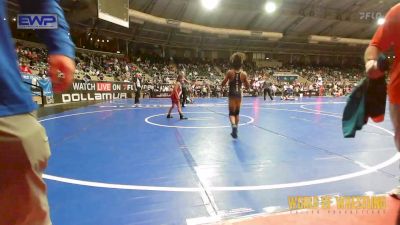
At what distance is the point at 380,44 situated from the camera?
6.91 ft

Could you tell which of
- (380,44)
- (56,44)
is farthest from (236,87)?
(56,44)

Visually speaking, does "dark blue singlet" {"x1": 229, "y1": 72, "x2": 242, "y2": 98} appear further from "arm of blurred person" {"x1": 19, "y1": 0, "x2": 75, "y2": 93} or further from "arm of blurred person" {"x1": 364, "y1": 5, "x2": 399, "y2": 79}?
"arm of blurred person" {"x1": 19, "y1": 0, "x2": 75, "y2": 93}

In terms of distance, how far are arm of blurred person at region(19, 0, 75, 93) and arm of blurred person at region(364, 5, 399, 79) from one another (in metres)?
1.96

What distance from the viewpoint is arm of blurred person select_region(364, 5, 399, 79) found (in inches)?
79.9

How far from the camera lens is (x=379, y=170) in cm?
397

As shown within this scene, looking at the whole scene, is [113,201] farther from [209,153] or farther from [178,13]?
[178,13]

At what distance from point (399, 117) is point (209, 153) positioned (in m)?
3.46

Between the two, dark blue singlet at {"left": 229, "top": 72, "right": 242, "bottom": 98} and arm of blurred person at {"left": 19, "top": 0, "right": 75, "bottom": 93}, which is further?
dark blue singlet at {"left": 229, "top": 72, "right": 242, "bottom": 98}

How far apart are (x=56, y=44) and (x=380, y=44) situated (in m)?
2.18

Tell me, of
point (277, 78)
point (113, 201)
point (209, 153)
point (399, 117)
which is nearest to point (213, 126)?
point (209, 153)

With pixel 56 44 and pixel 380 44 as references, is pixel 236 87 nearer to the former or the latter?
pixel 380 44

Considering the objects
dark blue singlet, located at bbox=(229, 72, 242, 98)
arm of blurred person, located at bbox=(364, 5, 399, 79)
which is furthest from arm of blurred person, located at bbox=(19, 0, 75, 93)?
dark blue singlet, located at bbox=(229, 72, 242, 98)

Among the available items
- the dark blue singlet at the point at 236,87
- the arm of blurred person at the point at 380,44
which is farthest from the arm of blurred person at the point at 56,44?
the dark blue singlet at the point at 236,87

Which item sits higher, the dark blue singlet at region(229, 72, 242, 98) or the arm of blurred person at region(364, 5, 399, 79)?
the arm of blurred person at region(364, 5, 399, 79)
